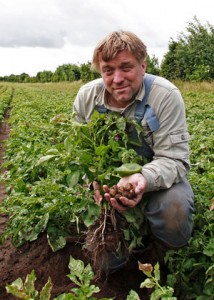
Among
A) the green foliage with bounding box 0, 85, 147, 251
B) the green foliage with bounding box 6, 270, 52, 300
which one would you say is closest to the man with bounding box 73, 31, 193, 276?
the green foliage with bounding box 0, 85, 147, 251

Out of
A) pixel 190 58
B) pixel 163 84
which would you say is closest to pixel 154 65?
pixel 190 58

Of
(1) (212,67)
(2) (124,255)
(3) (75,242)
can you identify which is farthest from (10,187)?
(1) (212,67)

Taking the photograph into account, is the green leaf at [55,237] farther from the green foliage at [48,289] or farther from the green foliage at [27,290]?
Result: the green foliage at [27,290]

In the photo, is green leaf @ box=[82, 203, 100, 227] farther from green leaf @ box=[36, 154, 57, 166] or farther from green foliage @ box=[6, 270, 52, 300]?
green foliage @ box=[6, 270, 52, 300]

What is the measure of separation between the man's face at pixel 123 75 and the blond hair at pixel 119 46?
3 centimetres

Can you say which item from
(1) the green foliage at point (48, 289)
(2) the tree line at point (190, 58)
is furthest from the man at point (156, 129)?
(2) the tree line at point (190, 58)

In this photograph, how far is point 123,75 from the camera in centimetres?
256

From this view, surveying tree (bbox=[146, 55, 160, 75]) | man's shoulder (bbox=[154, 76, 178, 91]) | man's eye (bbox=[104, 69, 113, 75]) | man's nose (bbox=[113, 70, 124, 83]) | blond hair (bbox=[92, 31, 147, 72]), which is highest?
blond hair (bbox=[92, 31, 147, 72])

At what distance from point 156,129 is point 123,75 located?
38cm

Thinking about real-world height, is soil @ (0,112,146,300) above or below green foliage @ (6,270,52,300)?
below

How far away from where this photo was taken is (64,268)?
2.87 meters

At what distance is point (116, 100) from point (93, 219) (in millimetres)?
801

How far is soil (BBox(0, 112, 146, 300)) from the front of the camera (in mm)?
2650

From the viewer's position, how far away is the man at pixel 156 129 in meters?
2.46
